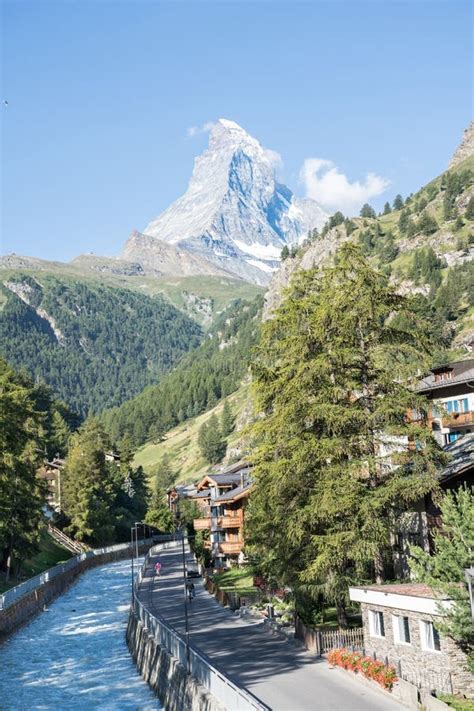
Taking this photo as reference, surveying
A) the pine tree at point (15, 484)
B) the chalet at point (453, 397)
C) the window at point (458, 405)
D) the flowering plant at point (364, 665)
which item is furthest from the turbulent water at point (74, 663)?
the window at point (458, 405)

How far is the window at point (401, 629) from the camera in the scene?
31297 millimetres

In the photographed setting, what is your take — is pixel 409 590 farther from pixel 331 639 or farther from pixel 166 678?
pixel 166 678

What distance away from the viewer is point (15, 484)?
236ft

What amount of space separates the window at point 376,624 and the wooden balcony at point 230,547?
5145cm

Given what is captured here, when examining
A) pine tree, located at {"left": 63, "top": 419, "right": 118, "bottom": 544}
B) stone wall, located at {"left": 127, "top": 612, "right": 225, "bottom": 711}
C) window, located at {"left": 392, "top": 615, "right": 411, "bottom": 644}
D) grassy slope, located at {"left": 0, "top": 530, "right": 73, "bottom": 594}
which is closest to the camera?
stone wall, located at {"left": 127, "top": 612, "right": 225, "bottom": 711}

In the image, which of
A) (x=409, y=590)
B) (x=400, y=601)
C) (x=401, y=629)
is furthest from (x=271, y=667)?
(x=409, y=590)

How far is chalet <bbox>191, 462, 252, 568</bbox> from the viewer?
84812 millimetres

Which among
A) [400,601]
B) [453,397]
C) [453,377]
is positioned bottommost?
[400,601]

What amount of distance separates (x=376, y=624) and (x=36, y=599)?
4508 centimetres

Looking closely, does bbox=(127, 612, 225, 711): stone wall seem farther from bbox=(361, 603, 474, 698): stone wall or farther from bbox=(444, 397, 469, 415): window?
bbox=(444, 397, 469, 415): window

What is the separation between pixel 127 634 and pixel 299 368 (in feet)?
101

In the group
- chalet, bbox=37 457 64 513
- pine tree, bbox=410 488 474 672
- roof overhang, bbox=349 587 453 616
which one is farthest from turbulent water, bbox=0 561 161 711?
chalet, bbox=37 457 64 513

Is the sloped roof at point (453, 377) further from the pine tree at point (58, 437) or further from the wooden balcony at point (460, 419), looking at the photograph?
the pine tree at point (58, 437)

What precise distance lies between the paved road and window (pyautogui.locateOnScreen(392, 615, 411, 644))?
237 centimetres
